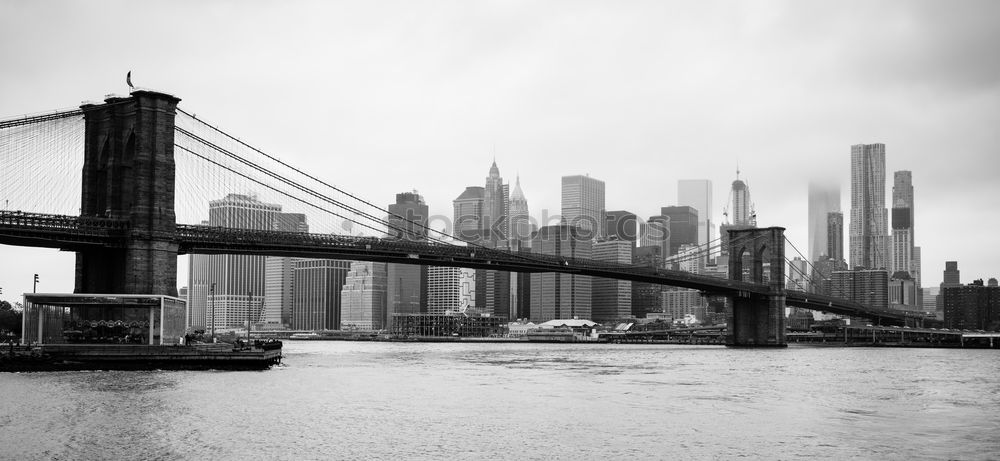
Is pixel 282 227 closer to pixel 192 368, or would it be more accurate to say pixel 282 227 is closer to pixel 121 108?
pixel 121 108

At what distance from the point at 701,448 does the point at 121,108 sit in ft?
165

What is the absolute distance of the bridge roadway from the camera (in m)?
62.4

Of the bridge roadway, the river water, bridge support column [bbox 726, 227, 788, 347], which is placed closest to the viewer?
the river water

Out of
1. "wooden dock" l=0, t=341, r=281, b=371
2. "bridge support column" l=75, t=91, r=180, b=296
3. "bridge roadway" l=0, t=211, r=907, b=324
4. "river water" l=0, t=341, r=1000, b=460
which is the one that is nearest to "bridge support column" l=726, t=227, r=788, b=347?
"bridge roadway" l=0, t=211, r=907, b=324

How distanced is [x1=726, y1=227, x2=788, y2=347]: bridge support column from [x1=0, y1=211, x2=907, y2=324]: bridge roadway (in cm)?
449

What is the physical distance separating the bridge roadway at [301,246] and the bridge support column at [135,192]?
1018 millimetres

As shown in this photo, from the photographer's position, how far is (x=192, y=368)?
59.2 metres

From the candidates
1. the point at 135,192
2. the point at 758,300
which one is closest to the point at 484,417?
the point at 135,192

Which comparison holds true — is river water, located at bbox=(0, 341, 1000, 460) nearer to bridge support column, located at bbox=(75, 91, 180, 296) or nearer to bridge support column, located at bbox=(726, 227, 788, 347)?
bridge support column, located at bbox=(75, 91, 180, 296)

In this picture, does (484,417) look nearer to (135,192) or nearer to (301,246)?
(135,192)

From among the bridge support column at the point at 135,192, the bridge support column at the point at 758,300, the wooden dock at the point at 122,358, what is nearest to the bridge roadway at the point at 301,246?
the bridge support column at the point at 135,192

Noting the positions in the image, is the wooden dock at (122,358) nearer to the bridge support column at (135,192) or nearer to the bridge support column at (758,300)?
the bridge support column at (135,192)

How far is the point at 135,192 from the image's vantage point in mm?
66062

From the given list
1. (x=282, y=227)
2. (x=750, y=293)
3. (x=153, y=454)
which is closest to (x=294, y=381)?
(x=153, y=454)
